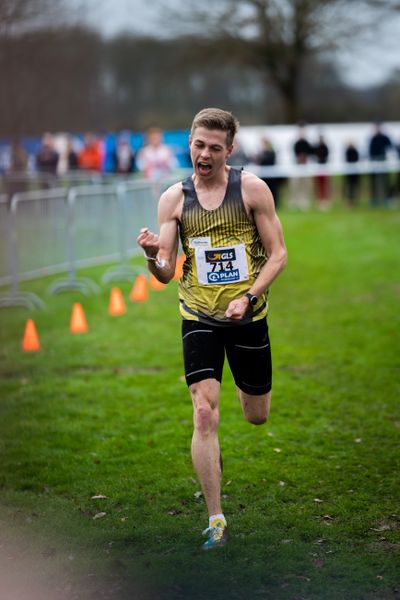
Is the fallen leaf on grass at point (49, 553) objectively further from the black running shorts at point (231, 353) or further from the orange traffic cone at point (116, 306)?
the orange traffic cone at point (116, 306)

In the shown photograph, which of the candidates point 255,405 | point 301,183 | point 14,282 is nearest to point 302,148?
point 301,183

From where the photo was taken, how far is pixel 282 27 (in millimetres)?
42375

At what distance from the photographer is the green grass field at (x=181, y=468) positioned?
4.66m

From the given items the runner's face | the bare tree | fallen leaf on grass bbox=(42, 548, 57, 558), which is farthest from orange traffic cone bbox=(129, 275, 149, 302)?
the bare tree

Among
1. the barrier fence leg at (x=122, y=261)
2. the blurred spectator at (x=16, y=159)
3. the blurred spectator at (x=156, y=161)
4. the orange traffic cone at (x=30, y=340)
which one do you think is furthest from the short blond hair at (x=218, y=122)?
the blurred spectator at (x=16, y=159)

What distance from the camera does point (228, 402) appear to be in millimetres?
8258

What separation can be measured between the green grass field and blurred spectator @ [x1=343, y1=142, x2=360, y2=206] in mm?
17963

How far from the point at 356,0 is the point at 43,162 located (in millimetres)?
19217

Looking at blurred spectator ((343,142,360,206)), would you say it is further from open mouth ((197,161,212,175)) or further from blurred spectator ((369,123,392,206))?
open mouth ((197,161,212,175))

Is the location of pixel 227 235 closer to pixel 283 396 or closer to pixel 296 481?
pixel 296 481

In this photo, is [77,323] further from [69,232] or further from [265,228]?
[265,228]

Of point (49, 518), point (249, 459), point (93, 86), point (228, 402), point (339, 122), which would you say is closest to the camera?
point (49, 518)

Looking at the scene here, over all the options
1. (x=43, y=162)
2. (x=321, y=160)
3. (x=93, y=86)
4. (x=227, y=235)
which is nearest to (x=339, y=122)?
(x=93, y=86)

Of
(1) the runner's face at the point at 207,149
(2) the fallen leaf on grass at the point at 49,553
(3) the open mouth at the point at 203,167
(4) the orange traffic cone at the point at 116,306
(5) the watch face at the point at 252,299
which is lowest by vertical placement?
(2) the fallen leaf on grass at the point at 49,553
